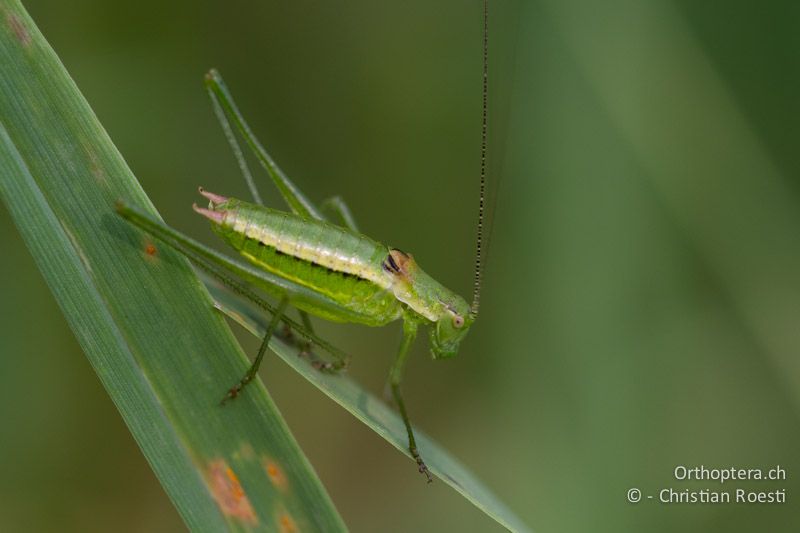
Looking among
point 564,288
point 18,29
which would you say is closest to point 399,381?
point 564,288

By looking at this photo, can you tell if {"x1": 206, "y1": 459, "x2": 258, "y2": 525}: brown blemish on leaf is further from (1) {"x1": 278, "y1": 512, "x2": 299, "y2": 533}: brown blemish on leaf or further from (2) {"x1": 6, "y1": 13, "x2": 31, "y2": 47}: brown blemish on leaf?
(2) {"x1": 6, "y1": 13, "x2": 31, "y2": 47}: brown blemish on leaf

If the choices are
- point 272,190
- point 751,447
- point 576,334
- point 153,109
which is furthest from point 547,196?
point 153,109

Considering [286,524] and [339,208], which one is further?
[339,208]

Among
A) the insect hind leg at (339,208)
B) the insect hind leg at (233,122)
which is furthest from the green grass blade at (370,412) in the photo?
the insect hind leg at (339,208)

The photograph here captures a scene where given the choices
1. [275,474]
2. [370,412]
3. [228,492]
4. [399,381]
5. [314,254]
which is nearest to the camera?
[228,492]

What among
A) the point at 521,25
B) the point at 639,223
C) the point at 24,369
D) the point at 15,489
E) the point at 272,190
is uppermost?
the point at 521,25

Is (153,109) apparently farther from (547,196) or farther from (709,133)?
(709,133)

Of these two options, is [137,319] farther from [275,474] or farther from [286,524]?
[286,524]
